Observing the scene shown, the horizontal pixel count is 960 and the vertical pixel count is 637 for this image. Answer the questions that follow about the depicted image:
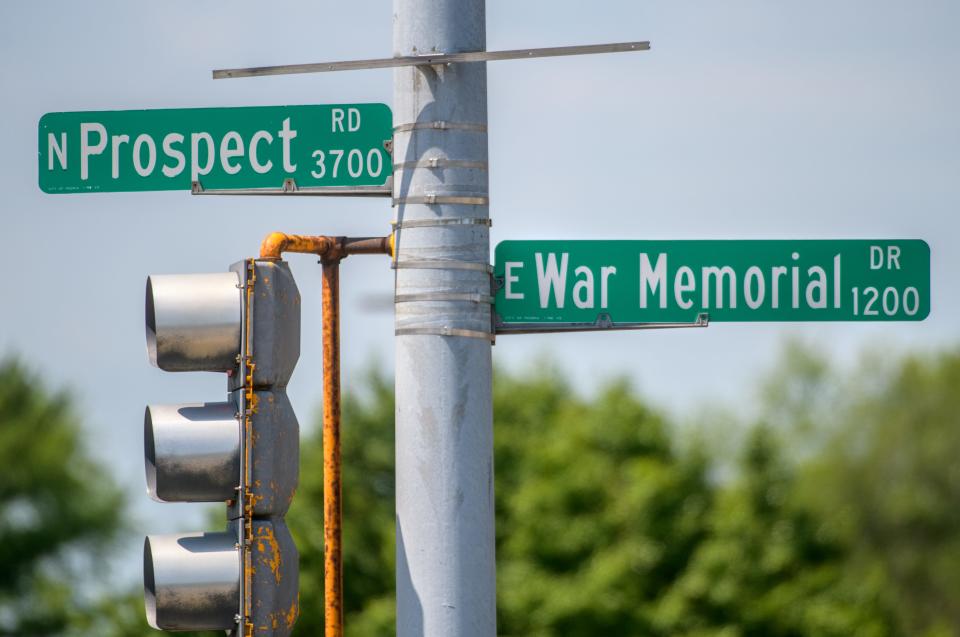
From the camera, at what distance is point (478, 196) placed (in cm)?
450

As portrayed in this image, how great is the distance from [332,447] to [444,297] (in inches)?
31.5

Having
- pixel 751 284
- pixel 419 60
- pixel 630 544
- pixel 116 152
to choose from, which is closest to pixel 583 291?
pixel 751 284

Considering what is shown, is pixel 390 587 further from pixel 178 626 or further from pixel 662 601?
pixel 178 626

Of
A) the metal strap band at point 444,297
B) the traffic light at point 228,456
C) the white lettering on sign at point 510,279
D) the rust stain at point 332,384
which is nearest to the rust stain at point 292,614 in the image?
the traffic light at point 228,456

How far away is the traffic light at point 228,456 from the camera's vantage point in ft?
13.3

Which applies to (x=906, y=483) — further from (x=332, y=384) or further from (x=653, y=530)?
(x=332, y=384)

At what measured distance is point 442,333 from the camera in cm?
441

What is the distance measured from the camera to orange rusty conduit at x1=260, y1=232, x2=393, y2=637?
4969 mm

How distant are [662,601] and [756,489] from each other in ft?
10.7

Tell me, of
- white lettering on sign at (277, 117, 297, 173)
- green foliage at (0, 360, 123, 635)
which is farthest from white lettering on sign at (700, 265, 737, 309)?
green foliage at (0, 360, 123, 635)

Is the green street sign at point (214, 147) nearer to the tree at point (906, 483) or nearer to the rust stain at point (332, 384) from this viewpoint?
the rust stain at point (332, 384)

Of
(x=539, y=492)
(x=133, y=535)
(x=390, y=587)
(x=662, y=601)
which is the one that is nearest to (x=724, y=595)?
(x=662, y=601)

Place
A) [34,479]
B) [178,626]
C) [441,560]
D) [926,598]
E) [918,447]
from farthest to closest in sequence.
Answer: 1. [34,479]
2. [918,447]
3. [926,598]
4. [441,560]
5. [178,626]

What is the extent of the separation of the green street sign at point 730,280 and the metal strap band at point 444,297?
0.29m
